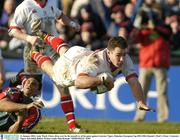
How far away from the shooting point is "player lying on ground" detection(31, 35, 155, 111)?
13156 millimetres

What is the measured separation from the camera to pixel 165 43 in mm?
20812

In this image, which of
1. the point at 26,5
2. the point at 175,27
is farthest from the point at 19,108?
the point at 175,27

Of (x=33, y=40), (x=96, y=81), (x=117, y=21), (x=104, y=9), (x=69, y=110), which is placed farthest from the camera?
(x=104, y=9)

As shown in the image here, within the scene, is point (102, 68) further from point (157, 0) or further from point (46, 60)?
point (157, 0)

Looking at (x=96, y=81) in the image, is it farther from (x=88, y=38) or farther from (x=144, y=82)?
(x=88, y=38)

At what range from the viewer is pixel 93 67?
1332cm

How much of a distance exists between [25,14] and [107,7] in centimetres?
746

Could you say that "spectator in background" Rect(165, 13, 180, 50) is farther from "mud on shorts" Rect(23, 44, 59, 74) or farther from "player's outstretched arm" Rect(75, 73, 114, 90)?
"player's outstretched arm" Rect(75, 73, 114, 90)

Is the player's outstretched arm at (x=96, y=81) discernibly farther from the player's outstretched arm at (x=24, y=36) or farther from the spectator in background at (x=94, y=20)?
the spectator in background at (x=94, y=20)

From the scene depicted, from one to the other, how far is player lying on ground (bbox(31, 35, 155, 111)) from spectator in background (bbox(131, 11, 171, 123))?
653cm

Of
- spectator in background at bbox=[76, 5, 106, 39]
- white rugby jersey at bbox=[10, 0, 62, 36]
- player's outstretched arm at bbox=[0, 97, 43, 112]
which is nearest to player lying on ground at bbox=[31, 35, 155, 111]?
player's outstretched arm at bbox=[0, 97, 43, 112]

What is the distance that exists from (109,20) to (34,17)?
7.23m

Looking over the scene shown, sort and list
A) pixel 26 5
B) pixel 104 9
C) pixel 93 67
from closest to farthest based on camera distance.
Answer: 1. pixel 93 67
2. pixel 26 5
3. pixel 104 9

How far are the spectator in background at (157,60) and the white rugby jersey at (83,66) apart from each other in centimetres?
672
